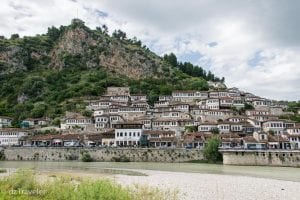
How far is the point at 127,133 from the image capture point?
77.7 metres

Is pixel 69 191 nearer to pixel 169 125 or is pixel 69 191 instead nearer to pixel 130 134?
pixel 130 134

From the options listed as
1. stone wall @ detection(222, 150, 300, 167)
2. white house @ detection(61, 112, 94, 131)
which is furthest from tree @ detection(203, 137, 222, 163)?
white house @ detection(61, 112, 94, 131)

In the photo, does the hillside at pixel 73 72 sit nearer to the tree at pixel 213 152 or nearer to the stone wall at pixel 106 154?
the stone wall at pixel 106 154

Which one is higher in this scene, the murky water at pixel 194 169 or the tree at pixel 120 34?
the tree at pixel 120 34

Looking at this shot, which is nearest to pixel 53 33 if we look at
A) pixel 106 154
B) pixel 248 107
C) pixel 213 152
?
pixel 248 107

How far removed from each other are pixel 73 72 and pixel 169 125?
6841 cm

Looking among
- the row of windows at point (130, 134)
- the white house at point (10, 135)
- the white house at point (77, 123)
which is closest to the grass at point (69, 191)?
the row of windows at point (130, 134)

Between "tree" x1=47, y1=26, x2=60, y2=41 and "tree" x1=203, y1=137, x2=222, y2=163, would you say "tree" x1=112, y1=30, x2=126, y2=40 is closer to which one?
"tree" x1=47, y1=26, x2=60, y2=41

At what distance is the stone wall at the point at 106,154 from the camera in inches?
2623

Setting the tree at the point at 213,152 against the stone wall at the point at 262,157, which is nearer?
the stone wall at the point at 262,157

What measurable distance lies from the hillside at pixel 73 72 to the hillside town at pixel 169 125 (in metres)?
8.75

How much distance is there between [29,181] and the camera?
19.5m

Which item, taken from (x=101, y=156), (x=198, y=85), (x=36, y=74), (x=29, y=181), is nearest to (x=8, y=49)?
(x=36, y=74)

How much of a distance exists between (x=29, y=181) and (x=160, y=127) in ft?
225
